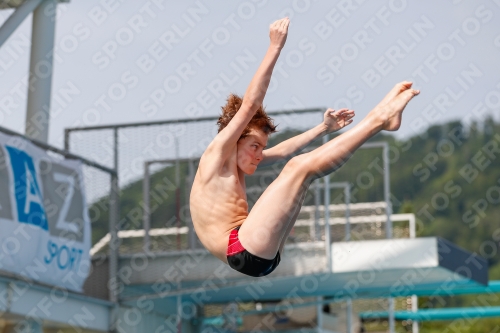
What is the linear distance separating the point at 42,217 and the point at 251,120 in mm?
5037

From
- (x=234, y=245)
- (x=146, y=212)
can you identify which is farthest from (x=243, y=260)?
(x=146, y=212)

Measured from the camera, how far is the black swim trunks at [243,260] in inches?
209

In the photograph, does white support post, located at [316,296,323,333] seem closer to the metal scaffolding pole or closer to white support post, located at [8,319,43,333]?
the metal scaffolding pole

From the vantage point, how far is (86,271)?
10.6 m

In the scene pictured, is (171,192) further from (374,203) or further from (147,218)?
(374,203)

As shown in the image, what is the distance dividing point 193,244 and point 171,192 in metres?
0.74

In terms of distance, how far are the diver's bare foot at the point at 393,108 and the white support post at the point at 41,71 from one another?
7501 mm

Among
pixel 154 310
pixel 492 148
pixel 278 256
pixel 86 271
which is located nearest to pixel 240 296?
pixel 154 310

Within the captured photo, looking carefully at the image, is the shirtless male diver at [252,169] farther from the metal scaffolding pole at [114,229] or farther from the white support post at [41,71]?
the white support post at [41,71]

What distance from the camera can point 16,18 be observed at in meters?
12.1

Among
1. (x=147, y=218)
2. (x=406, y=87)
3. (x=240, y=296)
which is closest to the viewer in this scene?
(x=406, y=87)

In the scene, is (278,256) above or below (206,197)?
below

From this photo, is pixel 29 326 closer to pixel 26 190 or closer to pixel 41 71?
pixel 26 190

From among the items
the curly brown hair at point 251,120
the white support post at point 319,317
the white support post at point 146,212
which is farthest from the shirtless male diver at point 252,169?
the white support post at point 319,317
